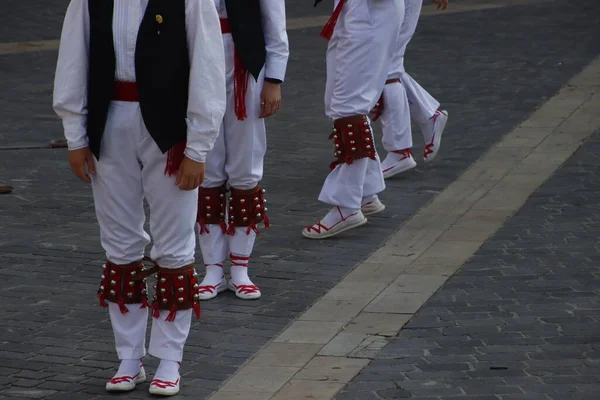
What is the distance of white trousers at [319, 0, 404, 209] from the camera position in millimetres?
7461

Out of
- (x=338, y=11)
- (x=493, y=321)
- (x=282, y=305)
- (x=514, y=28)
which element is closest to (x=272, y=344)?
(x=282, y=305)

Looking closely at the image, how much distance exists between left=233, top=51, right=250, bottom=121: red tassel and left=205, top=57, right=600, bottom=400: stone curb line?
3.38 feet

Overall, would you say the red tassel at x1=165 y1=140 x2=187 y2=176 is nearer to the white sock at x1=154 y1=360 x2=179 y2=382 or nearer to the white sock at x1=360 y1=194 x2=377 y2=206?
the white sock at x1=154 y1=360 x2=179 y2=382

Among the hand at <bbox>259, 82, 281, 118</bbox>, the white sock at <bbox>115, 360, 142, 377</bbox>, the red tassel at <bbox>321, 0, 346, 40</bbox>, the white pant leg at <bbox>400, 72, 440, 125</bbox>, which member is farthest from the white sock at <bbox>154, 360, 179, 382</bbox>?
the white pant leg at <bbox>400, 72, 440, 125</bbox>

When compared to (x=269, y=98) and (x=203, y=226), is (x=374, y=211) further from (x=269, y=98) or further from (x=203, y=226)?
(x=269, y=98)

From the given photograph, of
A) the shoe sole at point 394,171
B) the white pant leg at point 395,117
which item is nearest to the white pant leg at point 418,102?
the white pant leg at point 395,117

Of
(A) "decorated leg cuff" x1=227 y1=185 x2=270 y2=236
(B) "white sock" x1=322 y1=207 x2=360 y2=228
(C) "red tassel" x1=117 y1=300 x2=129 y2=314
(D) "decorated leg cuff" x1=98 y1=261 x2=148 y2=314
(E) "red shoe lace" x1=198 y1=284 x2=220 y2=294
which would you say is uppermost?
(D) "decorated leg cuff" x1=98 y1=261 x2=148 y2=314

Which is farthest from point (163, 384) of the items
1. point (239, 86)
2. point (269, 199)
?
point (269, 199)

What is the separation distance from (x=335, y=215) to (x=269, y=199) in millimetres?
939

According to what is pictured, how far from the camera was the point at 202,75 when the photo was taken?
493 centimetres

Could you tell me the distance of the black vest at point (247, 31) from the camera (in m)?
6.10

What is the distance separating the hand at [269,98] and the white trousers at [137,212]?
1217 mm

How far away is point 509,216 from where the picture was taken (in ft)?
26.4

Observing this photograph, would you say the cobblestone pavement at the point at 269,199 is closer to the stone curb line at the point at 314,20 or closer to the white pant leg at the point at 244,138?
the stone curb line at the point at 314,20
